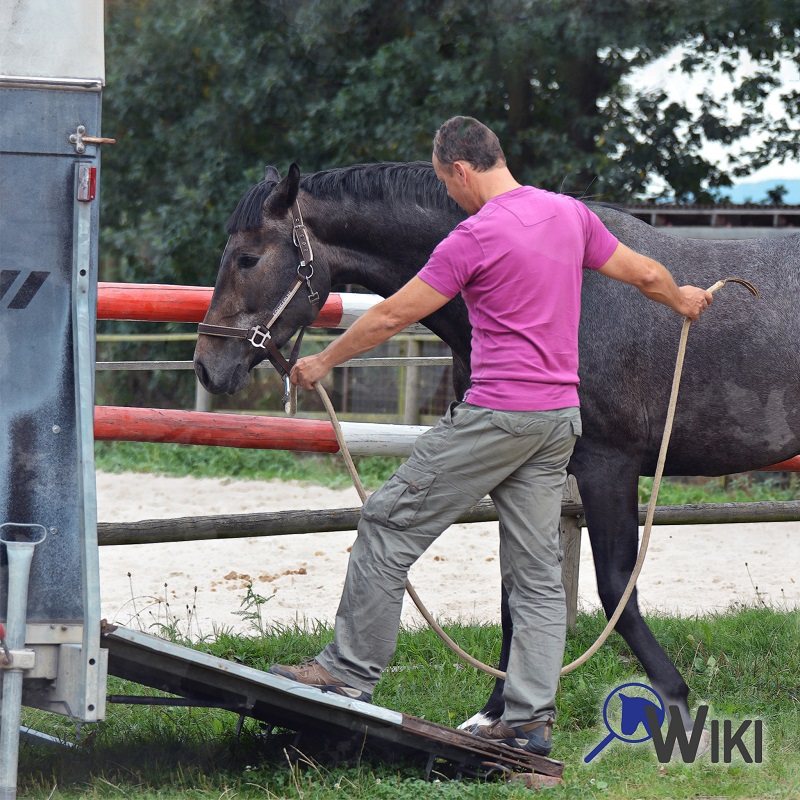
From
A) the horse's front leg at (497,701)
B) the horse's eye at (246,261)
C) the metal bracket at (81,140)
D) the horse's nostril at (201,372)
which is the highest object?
the metal bracket at (81,140)

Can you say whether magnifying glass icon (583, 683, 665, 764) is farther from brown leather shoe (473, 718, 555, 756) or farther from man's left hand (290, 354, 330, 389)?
man's left hand (290, 354, 330, 389)

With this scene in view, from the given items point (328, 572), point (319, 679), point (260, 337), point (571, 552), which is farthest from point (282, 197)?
point (328, 572)

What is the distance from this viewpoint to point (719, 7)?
11.6 meters

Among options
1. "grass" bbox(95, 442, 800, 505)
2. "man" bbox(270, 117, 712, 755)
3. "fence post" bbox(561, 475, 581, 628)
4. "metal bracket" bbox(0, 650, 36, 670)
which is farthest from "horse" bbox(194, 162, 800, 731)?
"grass" bbox(95, 442, 800, 505)

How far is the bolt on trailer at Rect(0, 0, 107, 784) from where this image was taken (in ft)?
9.52

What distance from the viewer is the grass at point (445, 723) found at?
318cm

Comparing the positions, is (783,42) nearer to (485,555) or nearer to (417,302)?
(485,555)

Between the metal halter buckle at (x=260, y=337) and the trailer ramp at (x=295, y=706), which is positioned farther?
the metal halter buckle at (x=260, y=337)

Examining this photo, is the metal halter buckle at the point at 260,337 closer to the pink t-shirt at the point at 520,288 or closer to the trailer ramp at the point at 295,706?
the pink t-shirt at the point at 520,288

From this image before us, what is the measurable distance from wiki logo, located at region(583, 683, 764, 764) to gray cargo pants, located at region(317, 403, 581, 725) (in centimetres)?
51

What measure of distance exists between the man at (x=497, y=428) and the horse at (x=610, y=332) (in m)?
0.47

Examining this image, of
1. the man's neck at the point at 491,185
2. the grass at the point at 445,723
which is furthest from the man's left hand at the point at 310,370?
the grass at the point at 445,723

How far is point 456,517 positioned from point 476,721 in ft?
2.95

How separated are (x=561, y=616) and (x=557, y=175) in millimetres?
9683
